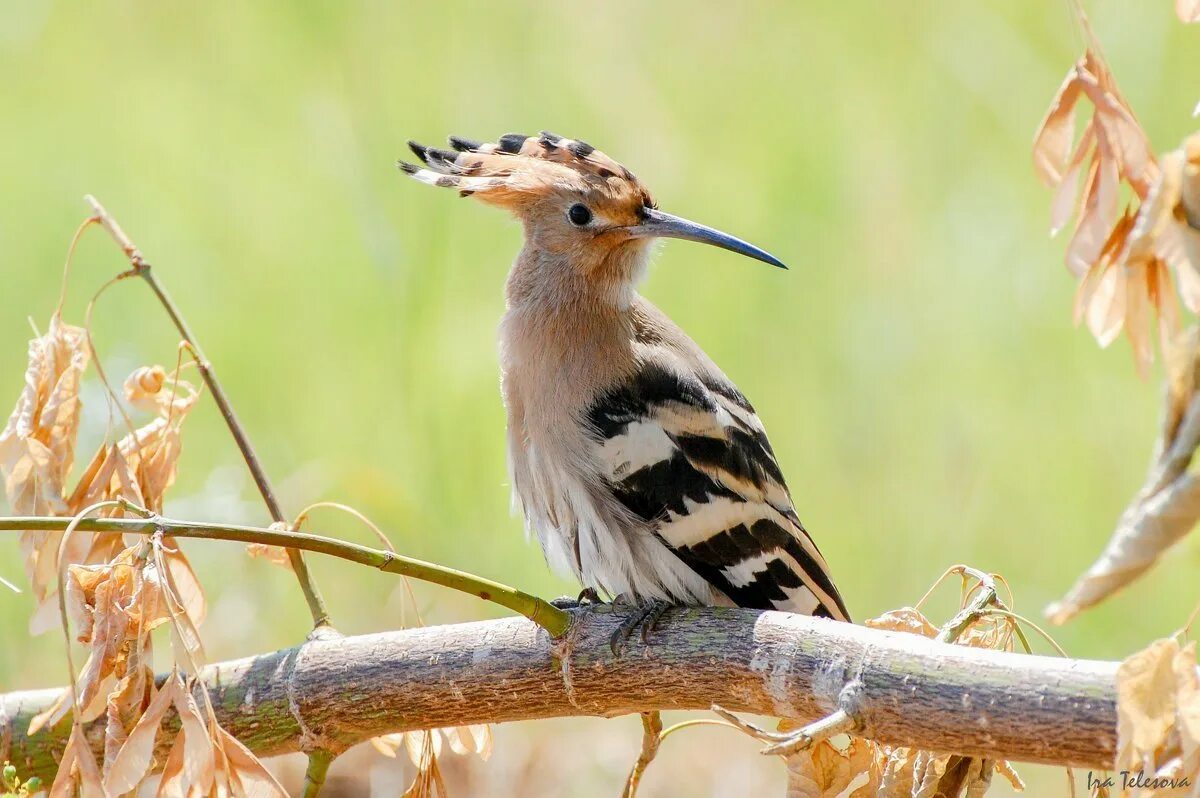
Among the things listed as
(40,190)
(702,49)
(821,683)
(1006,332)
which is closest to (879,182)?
(1006,332)

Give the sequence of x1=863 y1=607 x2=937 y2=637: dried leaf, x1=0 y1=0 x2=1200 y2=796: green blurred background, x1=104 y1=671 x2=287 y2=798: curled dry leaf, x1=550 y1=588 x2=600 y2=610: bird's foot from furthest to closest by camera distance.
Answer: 1. x1=0 y1=0 x2=1200 y2=796: green blurred background
2. x1=550 y1=588 x2=600 y2=610: bird's foot
3. x1=863 y1=607 x2=937 y2=637: dried leaf
4. x1=104 y1=671 x2=287 y2=798: curled dry leaf

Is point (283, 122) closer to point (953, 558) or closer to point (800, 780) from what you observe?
point (953, 558)

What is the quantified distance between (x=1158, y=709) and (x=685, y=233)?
47.9 inches

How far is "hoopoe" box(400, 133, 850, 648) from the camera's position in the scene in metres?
1.92

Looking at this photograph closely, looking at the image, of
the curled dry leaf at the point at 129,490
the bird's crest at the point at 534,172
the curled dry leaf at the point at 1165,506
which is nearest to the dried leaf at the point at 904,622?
the curled dry leaf at the point at 1165,506

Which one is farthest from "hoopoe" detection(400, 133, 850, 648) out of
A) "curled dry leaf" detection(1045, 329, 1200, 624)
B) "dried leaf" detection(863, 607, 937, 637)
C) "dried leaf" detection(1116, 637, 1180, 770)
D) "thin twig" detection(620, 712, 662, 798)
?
"curled dry leaf" detection(1045, 329, 1200, 624)

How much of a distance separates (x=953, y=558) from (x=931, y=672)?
6.34 feet

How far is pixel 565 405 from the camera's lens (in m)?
2.02

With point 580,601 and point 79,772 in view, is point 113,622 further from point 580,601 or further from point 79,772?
point 580,601

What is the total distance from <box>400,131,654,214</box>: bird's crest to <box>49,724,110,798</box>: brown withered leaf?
107cm

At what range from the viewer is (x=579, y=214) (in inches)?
85.0

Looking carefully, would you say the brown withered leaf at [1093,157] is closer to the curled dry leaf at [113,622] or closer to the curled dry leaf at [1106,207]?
the curled dry leaf at [1106,207]

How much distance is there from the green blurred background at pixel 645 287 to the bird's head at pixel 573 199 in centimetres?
93

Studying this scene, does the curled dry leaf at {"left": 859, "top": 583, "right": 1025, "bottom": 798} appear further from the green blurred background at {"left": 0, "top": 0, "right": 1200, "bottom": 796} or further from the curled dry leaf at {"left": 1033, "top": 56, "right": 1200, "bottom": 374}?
the green blurred background at {"left": 0, "top": 0, "right": 1200, "bottom": 796}
